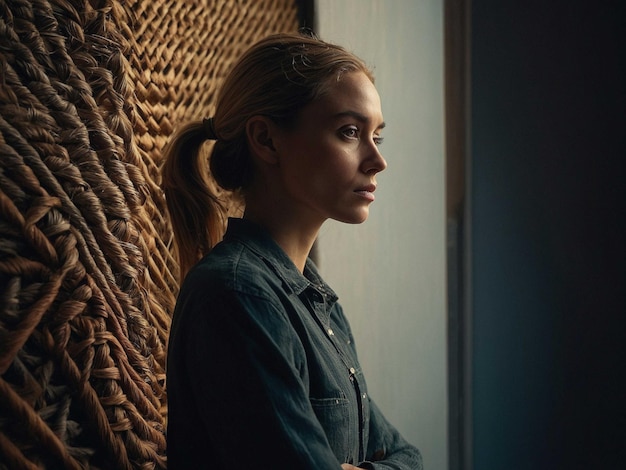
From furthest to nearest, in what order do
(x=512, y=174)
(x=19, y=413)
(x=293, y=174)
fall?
1. (x=512, y=174)
2. (x=293, y=174)
3. (x=19, y=413)

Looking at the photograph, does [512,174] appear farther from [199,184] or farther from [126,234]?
[126,234]

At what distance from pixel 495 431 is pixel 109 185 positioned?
1416 mm

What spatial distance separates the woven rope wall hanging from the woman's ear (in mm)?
164

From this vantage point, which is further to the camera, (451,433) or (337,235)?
(451,433)

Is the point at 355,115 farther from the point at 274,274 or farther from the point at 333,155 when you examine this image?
the point at 274,274

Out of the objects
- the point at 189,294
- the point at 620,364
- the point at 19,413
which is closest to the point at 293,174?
the point at 189,294

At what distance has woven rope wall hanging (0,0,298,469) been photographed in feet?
2.16

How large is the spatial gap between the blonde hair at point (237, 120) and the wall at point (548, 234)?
0.97 m

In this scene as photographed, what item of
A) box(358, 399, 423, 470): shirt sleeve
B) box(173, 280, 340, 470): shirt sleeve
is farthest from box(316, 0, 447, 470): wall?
box(173, 280, 340, 470): shirt sleeve

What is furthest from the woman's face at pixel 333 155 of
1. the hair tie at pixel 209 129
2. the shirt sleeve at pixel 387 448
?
the shirt sleeve at pixel 387 448

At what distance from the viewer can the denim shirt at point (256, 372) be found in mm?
685

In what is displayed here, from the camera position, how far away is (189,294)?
0.76m

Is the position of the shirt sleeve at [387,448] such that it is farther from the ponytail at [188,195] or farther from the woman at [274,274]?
the ponytail at [188,195]

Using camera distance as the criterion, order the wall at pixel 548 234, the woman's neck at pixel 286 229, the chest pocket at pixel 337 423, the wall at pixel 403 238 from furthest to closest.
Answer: the wall at pixel 548 234 → the wall at pixel 403 238 → the woman's neck at pixel 286 229 → the chest pocket at pixel 337 423
